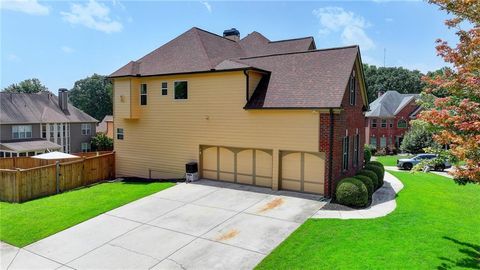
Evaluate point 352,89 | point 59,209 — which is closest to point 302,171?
point 352,89

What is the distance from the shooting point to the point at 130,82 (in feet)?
68.7

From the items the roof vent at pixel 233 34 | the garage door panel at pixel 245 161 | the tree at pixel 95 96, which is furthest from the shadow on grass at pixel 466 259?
the tree at pixel 95 96

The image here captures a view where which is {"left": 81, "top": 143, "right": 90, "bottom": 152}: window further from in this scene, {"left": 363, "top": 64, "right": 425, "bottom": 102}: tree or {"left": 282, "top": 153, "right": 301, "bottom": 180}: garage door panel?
{"left": 363, "top": 64, "right": 425, "bottom": 102}: tree

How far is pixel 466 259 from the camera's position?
9141 mm

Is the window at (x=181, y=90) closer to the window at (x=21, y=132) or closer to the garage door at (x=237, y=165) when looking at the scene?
the garage door at (x=237, y=165)

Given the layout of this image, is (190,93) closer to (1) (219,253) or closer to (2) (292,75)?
(2) (292,75)

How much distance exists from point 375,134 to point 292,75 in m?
38.1

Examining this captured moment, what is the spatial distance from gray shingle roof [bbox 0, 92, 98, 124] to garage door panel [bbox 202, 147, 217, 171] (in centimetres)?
2821

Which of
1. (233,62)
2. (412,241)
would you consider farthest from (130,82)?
(412,241)

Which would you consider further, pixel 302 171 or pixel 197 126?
pixel 197 126

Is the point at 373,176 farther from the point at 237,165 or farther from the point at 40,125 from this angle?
A: the point at 40,125

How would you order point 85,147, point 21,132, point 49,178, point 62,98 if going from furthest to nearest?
1. point 85,147
2. point 62,98
3. point 21,132
4. point 49,178

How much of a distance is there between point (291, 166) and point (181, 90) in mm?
8074

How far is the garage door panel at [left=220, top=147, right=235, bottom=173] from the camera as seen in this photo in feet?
59.9
